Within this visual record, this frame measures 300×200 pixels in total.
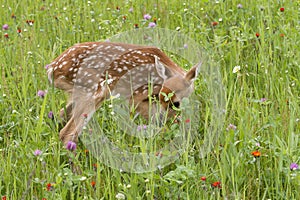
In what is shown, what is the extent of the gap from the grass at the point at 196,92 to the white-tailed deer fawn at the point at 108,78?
0.14m

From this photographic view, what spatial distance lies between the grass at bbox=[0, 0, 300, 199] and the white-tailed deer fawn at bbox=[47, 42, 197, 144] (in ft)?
0.45

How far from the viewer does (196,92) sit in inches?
191

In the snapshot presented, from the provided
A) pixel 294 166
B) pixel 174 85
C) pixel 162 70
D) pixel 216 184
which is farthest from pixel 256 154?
pixel 162 70

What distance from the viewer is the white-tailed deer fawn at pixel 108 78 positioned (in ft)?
14.9

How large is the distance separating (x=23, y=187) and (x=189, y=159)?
1.06 meters

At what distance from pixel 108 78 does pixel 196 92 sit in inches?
29.4

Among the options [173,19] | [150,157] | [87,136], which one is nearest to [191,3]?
[173,19]

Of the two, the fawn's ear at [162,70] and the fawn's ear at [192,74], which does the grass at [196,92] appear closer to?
the fawn's ear at [192,74]

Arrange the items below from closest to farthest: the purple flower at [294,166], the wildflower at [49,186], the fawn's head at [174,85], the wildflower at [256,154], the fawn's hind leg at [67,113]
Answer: the wildflower at [49,186] < the purple flower at [294,166] < the wildflower at [256,154] < the fawn's head at [174,85] < the fawn's hind leg at [67,113]

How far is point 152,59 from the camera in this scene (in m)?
4.78

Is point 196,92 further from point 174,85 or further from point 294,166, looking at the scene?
point 294,166

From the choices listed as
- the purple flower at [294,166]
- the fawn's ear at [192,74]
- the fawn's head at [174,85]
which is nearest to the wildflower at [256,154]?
the purple flower at [294,166]

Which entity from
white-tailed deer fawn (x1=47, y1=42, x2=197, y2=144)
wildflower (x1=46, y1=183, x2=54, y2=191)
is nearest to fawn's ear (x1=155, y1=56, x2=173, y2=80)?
white-tailed deer fawn (x1=47, y1=42, x2=197, y2=144)

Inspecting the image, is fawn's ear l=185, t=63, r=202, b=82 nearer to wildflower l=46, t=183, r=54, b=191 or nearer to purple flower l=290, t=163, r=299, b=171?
purple flower l=290, t=163, r=299, b=171
